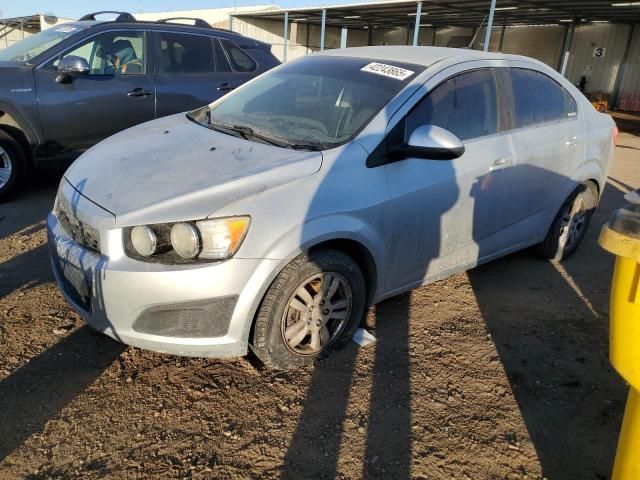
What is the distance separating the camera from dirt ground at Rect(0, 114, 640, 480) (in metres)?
2.31

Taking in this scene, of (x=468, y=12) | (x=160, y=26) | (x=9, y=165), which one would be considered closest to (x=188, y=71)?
(x=160, y=26)

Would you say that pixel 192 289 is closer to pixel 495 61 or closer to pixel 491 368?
pixel 491 368

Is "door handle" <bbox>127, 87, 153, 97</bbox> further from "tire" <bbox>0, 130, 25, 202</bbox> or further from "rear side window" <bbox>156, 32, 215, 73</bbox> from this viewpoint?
"tire" <bbox>0, 130, 25, 202</bbox>

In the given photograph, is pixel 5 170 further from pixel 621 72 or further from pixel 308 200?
pixel 621 72

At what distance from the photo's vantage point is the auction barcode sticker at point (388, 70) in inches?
128

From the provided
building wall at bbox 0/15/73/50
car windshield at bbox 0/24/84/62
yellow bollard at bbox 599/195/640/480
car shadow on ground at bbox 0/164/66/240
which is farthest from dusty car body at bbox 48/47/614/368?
building wall at bbox 0/15/73/50

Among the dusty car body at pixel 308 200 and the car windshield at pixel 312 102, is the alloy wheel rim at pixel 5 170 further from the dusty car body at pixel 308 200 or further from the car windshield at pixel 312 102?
the car windshield at pixel 312 102

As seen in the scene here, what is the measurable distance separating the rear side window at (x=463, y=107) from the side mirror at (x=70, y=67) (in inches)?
149

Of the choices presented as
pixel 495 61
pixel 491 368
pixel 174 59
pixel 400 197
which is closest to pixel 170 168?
pixel 400 197

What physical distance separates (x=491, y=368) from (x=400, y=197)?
114 centimetres

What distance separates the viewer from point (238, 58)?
6.54m

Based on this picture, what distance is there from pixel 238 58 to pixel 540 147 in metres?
4.08

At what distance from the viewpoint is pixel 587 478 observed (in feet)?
7.62

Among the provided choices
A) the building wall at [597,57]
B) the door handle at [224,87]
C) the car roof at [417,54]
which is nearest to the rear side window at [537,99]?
the car roof at [417,54]
